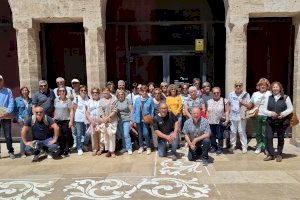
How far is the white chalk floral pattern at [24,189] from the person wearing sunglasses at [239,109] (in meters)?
4.15

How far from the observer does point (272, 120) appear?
7.36 meters

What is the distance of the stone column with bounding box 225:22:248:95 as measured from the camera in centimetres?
855

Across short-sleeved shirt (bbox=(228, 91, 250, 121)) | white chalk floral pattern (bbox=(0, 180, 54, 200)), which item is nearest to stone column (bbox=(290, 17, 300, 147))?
short-sleeved shirt (bbox=(228, 91, 250, 121))

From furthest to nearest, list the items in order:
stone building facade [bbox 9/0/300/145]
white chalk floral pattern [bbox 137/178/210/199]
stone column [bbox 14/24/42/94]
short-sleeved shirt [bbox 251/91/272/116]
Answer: stone column [bbox 14/24/42/94] → stone building facade [bbox 9/0/300/145] → short-sleeved shirt [bbox 251/91/272/116] → white chalk floral pattern [bbox 137/178/210/199]

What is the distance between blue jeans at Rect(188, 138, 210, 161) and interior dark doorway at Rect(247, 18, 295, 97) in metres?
4.97

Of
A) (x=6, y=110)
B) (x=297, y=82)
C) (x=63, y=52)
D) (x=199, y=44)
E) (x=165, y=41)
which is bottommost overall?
(x=6, y=110)

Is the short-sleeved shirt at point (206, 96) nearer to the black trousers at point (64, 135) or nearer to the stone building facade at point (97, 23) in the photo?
the stone building facade at point (97, 23)

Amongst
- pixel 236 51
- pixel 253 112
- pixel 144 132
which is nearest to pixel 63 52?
pixel 144 132

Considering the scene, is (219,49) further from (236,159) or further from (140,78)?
(236,159)

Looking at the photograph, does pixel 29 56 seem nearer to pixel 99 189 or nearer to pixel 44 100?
pixel 44 100

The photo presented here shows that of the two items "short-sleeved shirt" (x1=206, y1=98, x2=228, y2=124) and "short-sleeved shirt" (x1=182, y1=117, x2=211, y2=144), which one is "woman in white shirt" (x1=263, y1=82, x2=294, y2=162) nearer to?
"short-sleeved shirt" (x1=206, y1=98, x2=228, y2=124)

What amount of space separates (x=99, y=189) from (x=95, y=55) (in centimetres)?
393

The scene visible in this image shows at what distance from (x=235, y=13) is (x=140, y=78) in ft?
14.0

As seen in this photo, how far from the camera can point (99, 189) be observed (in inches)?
231
